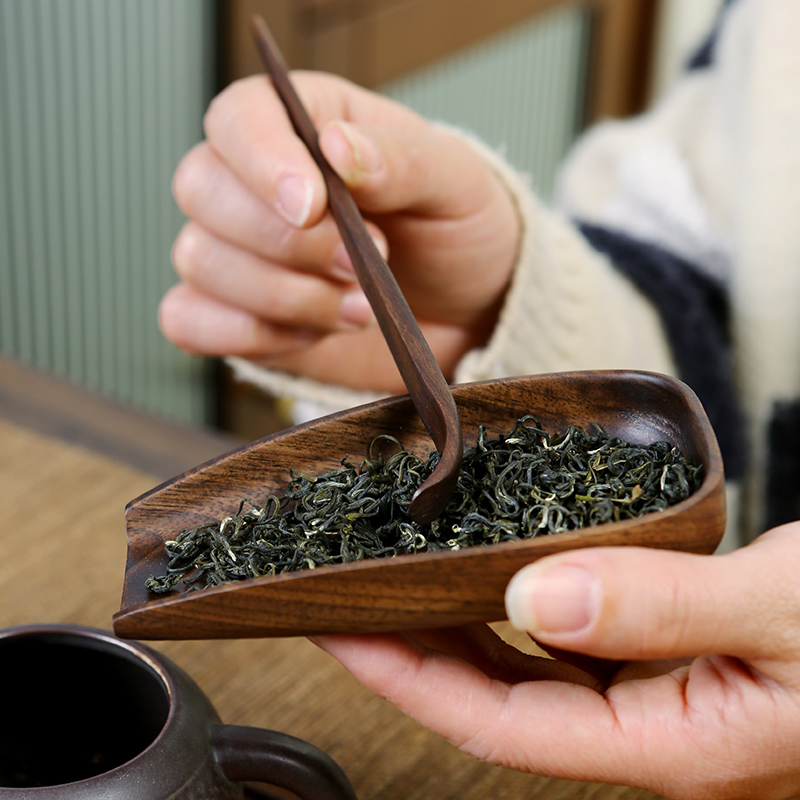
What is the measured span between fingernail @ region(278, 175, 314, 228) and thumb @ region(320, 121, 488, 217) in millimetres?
26

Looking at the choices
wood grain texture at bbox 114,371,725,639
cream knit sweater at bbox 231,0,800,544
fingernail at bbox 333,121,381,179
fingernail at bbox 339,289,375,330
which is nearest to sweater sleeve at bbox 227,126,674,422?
cream knit sweater at bbox 231,0,800,544

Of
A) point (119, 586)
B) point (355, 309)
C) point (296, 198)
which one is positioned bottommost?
point (119, 586)

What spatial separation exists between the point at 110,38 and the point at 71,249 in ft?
1.08

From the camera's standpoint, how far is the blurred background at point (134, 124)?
1337mm

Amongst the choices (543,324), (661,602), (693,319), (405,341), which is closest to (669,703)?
(661,602)

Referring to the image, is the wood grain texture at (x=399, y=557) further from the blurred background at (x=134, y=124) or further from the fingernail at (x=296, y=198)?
the blurred background at (x=134, y=124)

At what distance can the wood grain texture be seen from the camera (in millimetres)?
293

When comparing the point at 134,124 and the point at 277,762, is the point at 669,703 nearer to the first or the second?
the point at 277,762

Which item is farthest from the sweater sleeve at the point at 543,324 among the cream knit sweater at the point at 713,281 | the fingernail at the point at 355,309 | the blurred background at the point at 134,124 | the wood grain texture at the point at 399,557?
the blurred background at the point at 134,124

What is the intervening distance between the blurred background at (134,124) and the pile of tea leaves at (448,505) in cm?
108

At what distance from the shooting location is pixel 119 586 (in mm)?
554

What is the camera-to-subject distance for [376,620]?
30cm

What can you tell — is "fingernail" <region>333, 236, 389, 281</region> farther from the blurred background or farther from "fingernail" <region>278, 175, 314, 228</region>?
the blurred background

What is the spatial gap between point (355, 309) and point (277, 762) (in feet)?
1.38
